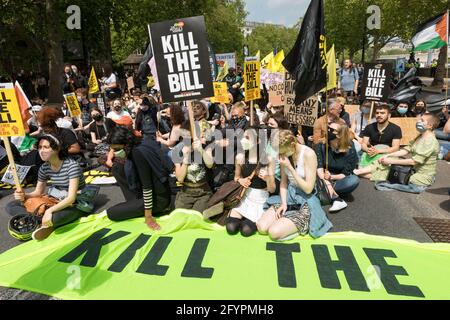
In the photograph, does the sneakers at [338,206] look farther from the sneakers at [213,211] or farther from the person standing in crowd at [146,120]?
the person standing in crowd at [146,120]

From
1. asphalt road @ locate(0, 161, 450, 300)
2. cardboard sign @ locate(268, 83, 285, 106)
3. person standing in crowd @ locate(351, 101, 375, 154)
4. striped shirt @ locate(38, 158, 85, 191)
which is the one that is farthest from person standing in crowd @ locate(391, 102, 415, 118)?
striped shirt @ locate(38, 158, 85, 191)

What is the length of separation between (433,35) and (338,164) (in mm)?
4939

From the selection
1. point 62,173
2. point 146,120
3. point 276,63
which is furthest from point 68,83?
point 62,173

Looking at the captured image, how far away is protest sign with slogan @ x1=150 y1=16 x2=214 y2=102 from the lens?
14.3 ft

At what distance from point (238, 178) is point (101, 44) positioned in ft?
68.8

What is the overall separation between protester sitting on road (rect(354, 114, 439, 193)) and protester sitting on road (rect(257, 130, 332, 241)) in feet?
7.78

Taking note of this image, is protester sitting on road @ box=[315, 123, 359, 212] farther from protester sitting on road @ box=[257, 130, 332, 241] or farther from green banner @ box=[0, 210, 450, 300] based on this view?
green banner @ box=[0, 210, 450, 300]

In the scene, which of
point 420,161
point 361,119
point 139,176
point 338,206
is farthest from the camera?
point 361,119

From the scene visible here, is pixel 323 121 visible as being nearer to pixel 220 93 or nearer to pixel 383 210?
pixel 383 210

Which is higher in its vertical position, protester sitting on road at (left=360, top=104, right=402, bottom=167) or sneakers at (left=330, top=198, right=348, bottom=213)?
protester sitting on road at (left=360, top=104, right=402, bottom=167)

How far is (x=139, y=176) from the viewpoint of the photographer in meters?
4.48

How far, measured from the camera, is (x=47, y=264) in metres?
3.76

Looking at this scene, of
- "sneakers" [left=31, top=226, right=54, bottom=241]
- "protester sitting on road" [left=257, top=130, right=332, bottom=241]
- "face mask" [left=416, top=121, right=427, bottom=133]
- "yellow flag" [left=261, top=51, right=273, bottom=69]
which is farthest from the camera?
"yellow flag" [left=261, top=51, right=273, bottom=69]
